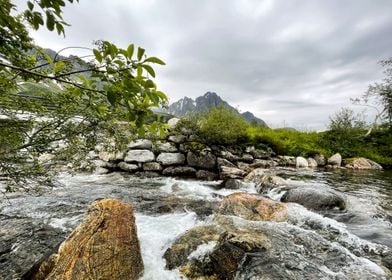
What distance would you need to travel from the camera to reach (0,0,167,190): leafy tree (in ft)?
3.87

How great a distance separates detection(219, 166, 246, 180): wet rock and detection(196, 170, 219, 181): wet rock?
317mm

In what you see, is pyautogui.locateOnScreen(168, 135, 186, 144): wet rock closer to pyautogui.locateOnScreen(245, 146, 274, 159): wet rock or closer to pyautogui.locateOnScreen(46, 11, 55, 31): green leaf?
pyautogui.locateOnScreen(245, 146, 274, 159): wet rock

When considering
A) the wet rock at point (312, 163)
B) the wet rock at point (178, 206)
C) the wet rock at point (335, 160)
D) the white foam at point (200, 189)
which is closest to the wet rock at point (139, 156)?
the white foam at point (200, 189)

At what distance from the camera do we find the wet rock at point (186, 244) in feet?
13.5

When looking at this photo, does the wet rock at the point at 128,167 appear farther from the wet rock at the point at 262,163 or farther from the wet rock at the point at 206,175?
the wet rock at the point at 262,163

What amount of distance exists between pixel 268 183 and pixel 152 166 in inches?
227

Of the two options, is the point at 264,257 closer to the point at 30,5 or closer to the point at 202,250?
the point at 202,250

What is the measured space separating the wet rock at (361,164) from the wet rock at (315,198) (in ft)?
35.5

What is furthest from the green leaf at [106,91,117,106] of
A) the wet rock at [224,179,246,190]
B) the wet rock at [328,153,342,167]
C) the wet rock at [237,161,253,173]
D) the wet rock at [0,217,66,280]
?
the wet rock at [328,153,342,167]

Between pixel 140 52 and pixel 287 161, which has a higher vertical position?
pixel 140 52

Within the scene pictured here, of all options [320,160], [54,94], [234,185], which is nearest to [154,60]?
[54,94]

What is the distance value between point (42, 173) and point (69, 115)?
0.79 metres

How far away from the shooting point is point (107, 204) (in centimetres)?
423

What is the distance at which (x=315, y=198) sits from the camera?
725cm
